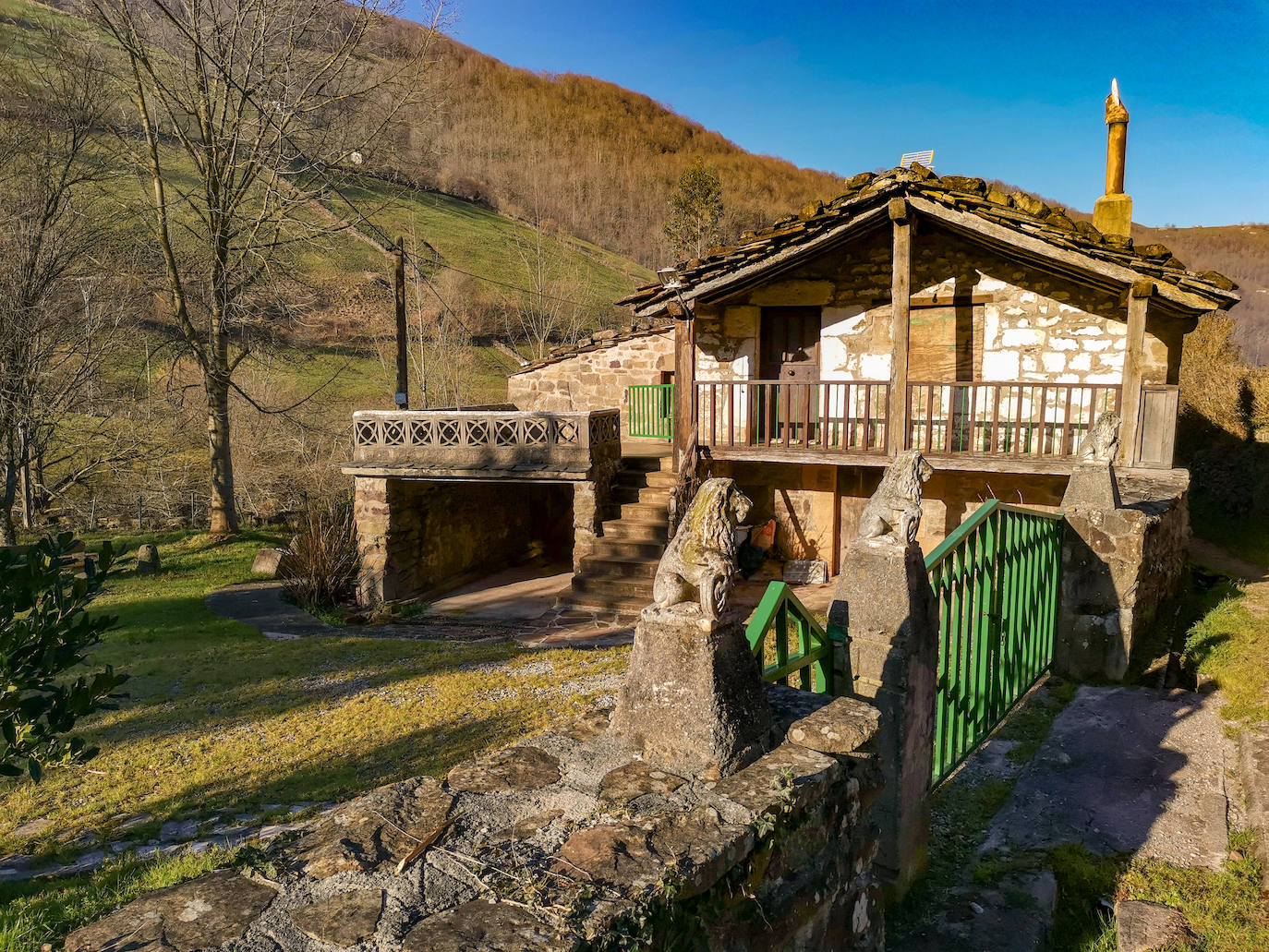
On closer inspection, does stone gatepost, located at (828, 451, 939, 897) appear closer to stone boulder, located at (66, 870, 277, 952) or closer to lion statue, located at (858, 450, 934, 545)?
lion statue, located at (858, 450, 934, 545)

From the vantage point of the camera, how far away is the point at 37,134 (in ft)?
49.0

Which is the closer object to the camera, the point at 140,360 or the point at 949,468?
the point at 949,468

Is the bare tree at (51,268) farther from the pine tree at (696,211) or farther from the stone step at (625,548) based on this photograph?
the pine tree at (696,211)

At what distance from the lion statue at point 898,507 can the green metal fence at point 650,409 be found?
1353 cm

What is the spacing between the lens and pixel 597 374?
17.9 metres

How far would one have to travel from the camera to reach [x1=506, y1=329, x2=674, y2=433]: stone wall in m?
17.2

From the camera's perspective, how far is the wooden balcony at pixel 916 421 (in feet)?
32.8

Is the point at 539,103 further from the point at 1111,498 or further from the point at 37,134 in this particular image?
the point at 1111,498

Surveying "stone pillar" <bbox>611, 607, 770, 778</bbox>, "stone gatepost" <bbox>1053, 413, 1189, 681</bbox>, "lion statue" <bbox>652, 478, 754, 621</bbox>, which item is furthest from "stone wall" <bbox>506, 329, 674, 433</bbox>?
"stone pillar" <bbox>611, 607, 770, 778</bbox>

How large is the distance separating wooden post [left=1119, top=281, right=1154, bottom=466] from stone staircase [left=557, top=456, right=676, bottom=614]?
5.90 meters

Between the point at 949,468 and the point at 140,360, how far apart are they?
22042mm

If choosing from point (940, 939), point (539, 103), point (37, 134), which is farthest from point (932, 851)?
point (539, 103)

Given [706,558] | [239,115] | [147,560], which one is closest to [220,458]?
[147,560]

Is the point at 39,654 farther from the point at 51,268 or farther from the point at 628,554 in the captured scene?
the point at 51,268
